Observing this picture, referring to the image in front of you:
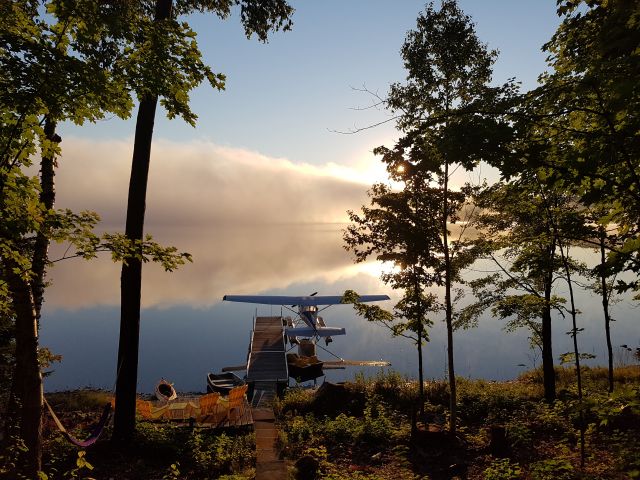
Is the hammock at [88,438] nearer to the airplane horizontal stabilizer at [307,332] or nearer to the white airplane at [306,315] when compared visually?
the white airplane at [306,315]

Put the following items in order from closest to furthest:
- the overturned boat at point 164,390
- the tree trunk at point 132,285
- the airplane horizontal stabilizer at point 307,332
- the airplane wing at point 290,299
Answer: the tree trunk at point 132,285 < the overturned boat at point 164,390 < the airplane horizontal stabilizer at point 307,332 < the airplane wing at point 290,299

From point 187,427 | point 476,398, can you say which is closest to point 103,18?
point 187,427

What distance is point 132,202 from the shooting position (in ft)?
33.9

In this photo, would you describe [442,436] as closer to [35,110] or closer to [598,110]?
[598,110]

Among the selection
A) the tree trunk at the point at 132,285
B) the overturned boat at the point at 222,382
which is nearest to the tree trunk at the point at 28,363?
the tree trunk at the point at 132,285

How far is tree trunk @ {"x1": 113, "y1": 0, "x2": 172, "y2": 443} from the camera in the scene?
1031 centimetres

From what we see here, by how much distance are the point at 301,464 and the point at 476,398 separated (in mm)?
9195

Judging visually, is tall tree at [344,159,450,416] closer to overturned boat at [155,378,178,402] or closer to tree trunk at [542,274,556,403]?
tree trunk at [542,274,556,403]

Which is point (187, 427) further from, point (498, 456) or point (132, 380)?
point (498, 456)

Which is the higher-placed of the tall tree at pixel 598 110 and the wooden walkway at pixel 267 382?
the tall tree at pixel 598 110

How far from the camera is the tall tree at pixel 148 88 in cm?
577

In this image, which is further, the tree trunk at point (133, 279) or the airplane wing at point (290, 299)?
the airplane wing at point (290, 299)

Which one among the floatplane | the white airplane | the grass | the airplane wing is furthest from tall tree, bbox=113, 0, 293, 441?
the airplane wing

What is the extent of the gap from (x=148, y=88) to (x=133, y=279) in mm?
6190
